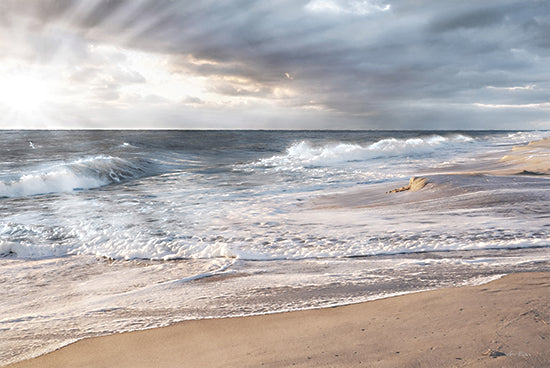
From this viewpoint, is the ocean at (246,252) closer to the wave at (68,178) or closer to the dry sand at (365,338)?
the dry sand at (365,338)

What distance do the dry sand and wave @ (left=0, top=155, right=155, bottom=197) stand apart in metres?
11.9

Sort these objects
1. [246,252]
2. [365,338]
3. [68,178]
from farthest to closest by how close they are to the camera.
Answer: [68,178] < [246,252] < [365,338]

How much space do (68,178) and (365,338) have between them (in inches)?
564

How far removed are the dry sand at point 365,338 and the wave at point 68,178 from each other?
11.9 meters

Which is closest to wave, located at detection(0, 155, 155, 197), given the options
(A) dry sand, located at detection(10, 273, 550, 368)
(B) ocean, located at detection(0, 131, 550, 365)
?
(B) ocean, located at detection(0, 131, 550, 365)

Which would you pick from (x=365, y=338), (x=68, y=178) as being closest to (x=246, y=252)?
(x=365, y=338)

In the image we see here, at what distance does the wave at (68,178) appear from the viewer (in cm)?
1212

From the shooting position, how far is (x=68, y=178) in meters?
13.6

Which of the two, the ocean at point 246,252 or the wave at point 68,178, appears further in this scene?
the wave at point 68,178

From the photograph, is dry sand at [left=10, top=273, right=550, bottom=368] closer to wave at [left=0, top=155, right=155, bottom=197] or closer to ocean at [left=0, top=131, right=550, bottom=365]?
ocean at [left=0, top=131, right=550, bottom=365]

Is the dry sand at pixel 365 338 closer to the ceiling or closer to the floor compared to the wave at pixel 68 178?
closer to the floor

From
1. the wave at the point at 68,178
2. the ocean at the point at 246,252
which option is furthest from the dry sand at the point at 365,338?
the wave at the point at 68,178

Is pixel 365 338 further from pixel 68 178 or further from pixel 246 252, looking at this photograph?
pixel 68 178

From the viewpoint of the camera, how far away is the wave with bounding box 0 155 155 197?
1212 cm
